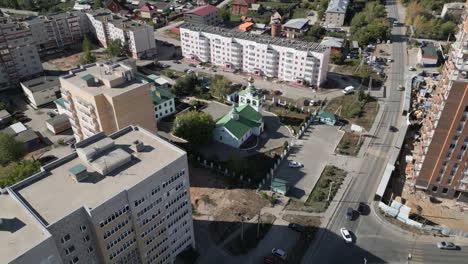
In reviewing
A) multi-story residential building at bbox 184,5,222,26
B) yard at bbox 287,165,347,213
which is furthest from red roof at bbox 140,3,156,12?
yard at bbox 287,165,347,213

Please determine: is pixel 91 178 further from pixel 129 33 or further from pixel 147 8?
pixel 147 8

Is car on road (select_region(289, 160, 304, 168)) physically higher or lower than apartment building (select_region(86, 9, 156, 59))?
lower

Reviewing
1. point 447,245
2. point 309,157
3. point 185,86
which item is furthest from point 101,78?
point 447,245

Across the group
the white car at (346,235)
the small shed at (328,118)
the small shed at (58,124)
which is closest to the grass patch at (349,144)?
the small shed at (328,118)

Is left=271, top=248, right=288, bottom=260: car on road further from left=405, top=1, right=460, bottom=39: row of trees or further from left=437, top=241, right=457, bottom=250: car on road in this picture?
left=405, top=1, right=460, bottom=39: row of trees

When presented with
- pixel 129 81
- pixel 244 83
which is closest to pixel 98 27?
pixel 244 83
